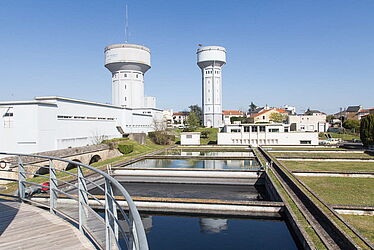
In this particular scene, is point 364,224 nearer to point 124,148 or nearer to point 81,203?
point 81,203

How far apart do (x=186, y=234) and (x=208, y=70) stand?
53.2m

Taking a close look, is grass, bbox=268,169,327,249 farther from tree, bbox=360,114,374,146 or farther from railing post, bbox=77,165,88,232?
tree, bbox=360,114,374,146

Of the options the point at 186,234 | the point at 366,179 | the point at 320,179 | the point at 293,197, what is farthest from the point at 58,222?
the point at 366,179

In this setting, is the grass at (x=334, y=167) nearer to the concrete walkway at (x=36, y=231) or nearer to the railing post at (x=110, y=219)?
the concrete walkway at (x=36, y=231)

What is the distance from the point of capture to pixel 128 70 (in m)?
43.1

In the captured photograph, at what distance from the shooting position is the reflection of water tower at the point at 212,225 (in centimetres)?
948

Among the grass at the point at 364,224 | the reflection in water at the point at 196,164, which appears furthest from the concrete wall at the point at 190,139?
the grass at the point at 364,224

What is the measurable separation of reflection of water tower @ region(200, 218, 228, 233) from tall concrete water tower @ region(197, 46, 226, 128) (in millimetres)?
49673

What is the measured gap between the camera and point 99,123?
28.5m

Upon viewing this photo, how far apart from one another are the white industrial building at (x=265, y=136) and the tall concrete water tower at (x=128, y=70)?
17.3 metres

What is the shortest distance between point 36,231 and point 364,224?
29.5 ft

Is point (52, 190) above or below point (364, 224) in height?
above

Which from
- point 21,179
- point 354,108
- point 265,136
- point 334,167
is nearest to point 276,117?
point 265,136

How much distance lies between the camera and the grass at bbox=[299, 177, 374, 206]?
10270 millimetres
